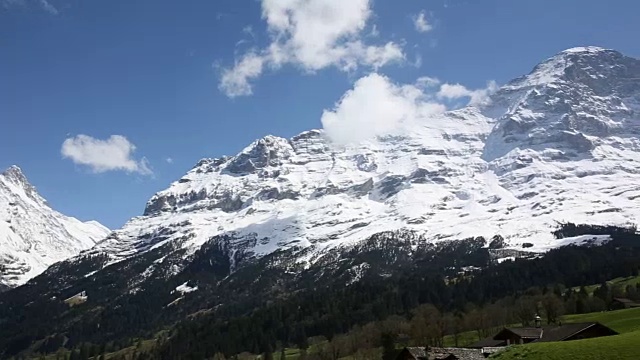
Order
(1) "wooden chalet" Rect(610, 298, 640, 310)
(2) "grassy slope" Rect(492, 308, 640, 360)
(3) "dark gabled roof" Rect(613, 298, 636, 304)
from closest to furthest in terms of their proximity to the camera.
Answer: (2) "grassy slope" Rect(492, 308, 640, 360), (1) "wooden chalet" Rect(610, 298, 640, 310), (3) "dark gabled roof" Rect(613, 298, 636, 304)

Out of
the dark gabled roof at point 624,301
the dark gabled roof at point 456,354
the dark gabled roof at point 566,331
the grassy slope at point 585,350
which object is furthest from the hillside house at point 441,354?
the dark gabled roof at point 624,301

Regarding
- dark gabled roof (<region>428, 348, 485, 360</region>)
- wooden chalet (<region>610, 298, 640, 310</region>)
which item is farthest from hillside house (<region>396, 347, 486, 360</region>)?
wooden chalet (<region>610, 298, 640, 310</region>)

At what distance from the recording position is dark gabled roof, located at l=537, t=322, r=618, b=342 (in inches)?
3147

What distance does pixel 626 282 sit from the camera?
19312 centimetres

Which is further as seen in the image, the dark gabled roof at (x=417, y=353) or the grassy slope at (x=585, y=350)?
the dark gabled roof at (x=417, y=353)

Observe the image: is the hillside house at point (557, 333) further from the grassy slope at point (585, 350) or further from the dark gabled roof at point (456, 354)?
the grassy slope at point (585, 350)

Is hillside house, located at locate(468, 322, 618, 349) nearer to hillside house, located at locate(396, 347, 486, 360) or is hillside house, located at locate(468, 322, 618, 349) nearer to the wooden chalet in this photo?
hillside house, located at locate(396, 347, 486, 360)

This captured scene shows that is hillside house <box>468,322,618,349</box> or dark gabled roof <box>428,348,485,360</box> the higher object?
hillside house <box>468,322,618,349</box>

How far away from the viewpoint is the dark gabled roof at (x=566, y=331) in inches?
3147

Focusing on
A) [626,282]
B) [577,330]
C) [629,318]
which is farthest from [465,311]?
[577,330]

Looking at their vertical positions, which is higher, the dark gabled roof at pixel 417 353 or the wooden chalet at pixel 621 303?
the wooden chalet at pixel 621 303

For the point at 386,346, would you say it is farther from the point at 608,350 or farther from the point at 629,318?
the point at 608,350

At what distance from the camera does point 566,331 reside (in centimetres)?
8225

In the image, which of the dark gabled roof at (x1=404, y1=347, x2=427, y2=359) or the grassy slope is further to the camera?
the dark gabled roof at (x1=404, y1=347, x2=427, y2=359)
